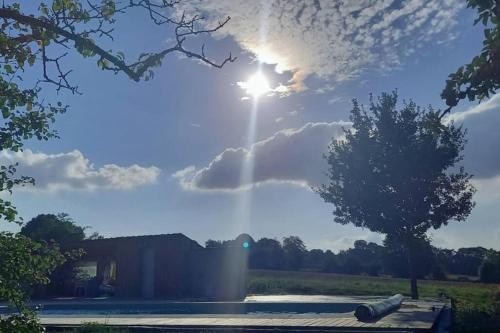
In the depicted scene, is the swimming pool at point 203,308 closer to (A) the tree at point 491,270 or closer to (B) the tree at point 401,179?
(B) the tree at point 401,179

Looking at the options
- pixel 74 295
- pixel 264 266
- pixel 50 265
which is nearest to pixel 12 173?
pixel 50 265

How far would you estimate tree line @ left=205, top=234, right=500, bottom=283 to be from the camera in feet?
175

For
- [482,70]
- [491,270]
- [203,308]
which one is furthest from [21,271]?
[491,270]

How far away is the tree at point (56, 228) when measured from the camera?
41375mm

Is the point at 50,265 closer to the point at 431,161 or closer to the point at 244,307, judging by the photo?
the point at 244,307

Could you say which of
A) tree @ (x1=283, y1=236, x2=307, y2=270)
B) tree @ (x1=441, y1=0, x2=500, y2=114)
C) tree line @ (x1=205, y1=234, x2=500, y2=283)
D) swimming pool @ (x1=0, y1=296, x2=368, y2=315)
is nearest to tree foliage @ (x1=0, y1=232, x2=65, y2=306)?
tree @ (x1=441, y1=0, x2=500, y2=114)

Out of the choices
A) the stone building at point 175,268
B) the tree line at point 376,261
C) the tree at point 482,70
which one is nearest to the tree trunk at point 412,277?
the stone building at point 175,268

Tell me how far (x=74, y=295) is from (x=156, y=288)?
22.5 ft

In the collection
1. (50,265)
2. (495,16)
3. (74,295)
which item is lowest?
(74,295)

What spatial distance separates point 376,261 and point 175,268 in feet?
160

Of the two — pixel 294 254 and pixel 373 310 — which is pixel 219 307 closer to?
pixel 373 310

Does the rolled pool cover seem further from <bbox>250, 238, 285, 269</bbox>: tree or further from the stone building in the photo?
<bbox>250, 238, 285, 269</bbox>: tree

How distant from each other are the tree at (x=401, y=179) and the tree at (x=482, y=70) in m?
19.2

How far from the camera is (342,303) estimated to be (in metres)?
18.8
